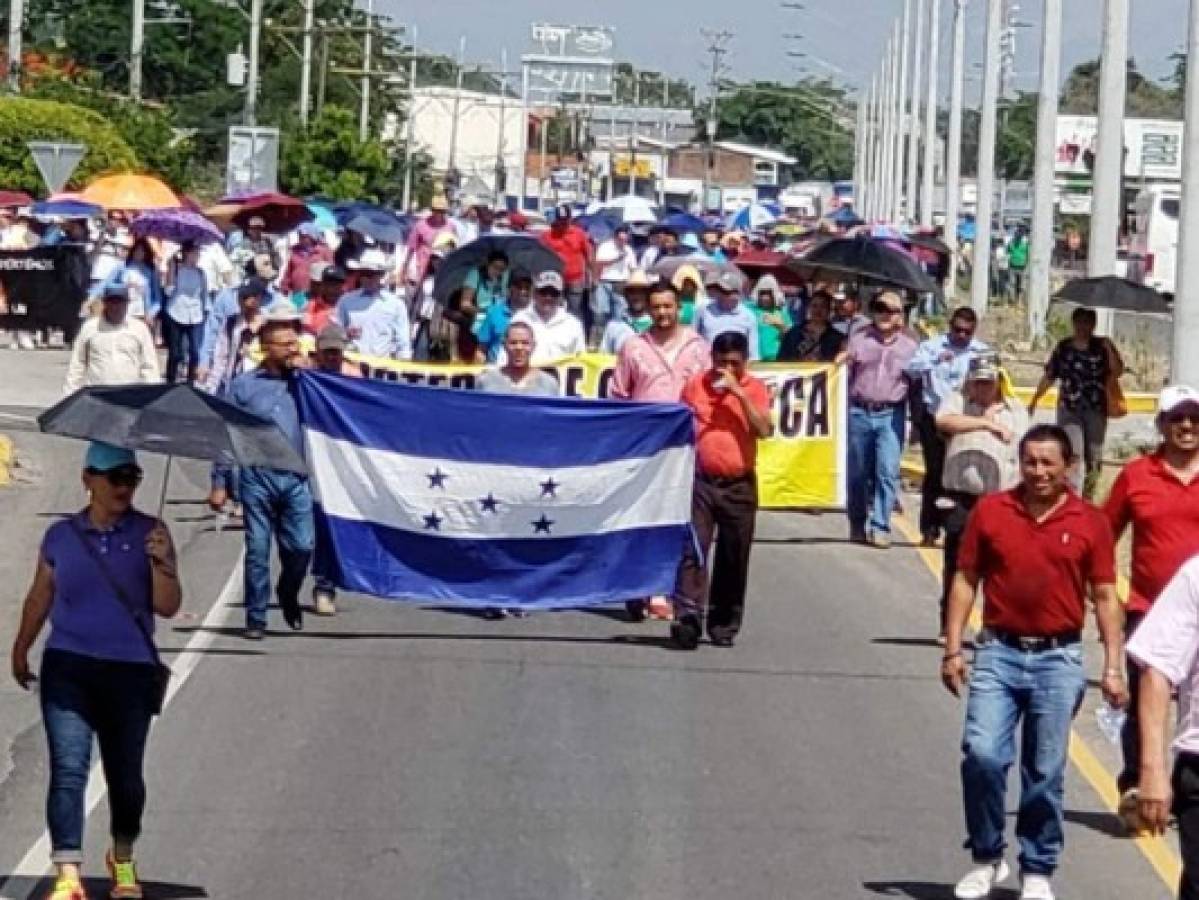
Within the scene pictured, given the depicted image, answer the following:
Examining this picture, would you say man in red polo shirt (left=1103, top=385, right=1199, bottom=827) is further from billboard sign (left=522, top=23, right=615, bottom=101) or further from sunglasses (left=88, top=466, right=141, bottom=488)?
billboard sign (left=522, top=23, right=615, bottom=101)

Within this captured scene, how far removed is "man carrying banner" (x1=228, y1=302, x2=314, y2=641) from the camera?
15523mm

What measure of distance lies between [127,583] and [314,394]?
254 inches

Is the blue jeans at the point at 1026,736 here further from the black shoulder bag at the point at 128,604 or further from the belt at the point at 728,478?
the belt at the point at 728,478

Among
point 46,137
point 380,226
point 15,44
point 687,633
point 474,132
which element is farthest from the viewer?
point 474,132

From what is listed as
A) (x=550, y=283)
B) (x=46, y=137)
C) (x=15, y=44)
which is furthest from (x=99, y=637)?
(x=15, y=44)

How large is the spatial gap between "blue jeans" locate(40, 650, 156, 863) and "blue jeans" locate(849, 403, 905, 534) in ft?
37.6

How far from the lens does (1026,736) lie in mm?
10227

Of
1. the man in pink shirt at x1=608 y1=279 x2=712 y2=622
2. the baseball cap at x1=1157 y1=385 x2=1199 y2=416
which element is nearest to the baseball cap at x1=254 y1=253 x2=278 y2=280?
the man in pink shirt at x1=608 y1=279 x2=712 y2=622

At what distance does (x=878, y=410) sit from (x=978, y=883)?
1076 centimetres

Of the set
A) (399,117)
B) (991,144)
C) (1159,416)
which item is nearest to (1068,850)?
(1159,416)

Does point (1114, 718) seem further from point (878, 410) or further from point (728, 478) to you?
point (878, 410)

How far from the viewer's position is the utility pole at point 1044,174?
142ft

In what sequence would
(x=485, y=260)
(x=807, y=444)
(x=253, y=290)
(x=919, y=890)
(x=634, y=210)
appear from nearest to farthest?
1. (x=919, y=890)
2. (x=807, y=444)
3. (x=253, y=290)
4. (x=485, y=260)
5. (x=634, y=210)

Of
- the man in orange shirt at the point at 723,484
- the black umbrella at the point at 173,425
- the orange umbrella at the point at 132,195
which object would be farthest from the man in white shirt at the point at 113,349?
the orange umbrella at the point at 132,195
